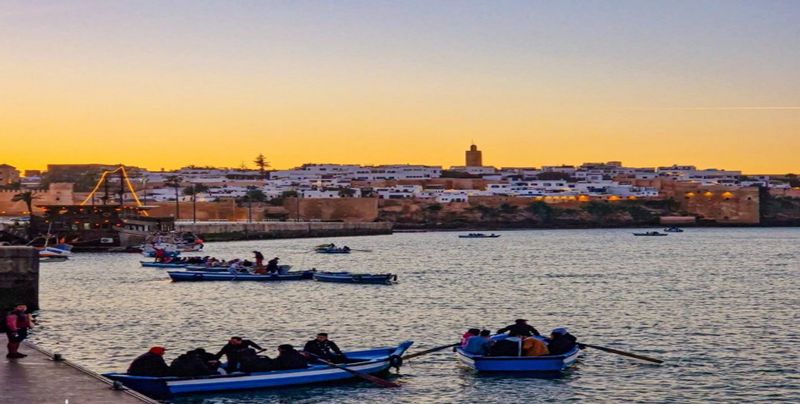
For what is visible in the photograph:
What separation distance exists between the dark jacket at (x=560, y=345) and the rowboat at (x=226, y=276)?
28161 mm

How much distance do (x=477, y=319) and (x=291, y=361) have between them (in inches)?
580

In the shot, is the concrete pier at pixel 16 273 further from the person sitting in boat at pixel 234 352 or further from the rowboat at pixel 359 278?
the rowboat at pixel 359 278

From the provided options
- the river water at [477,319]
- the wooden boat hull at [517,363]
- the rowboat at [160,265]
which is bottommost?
the river water at [477,319]

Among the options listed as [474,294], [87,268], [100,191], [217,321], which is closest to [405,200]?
[100,191]

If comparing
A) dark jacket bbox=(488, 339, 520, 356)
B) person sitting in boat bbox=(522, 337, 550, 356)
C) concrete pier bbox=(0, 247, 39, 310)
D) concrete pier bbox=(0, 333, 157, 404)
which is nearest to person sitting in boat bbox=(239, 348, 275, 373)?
concrete pier bbox=(0, 333, 157, 404)

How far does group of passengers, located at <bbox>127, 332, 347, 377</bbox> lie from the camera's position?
20.1 metres

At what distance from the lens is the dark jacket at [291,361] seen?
70.1 feet

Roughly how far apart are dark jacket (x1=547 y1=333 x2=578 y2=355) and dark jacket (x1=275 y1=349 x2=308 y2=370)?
5.52 metres

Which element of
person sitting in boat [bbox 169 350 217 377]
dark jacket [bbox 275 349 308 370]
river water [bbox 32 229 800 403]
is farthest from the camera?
river water [bbox 32 229 800 403]

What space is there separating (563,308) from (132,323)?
15000mm

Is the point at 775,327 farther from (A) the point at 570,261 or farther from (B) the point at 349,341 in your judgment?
(A) the point at 570,261

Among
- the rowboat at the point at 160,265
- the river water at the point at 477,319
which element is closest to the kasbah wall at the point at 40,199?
the river water at the point at 477,319

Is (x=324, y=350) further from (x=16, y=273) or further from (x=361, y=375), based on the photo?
(x=16, y=273)

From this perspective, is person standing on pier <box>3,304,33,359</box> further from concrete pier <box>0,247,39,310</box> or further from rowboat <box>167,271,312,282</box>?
rowboat <box>167,271,312,282</box>
